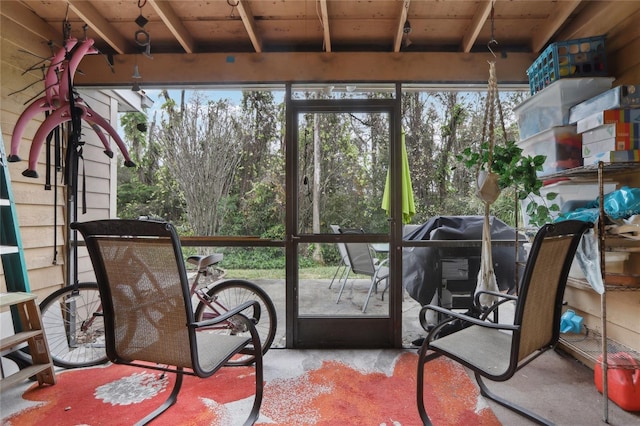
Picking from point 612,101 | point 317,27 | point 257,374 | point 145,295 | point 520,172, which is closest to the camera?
point 145,295

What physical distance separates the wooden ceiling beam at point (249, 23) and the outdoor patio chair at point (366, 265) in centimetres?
186

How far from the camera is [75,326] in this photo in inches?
108

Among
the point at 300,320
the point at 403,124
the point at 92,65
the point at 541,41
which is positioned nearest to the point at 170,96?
the point at 92,65

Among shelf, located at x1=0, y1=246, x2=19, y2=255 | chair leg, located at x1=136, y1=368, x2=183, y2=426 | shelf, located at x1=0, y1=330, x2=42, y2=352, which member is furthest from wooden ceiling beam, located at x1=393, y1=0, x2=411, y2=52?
shelf, located at x1=0, y1=330, x2=42, y2=352

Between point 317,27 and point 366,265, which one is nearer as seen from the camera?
point 317,27

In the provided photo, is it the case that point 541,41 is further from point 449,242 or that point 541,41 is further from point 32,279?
point 32,279

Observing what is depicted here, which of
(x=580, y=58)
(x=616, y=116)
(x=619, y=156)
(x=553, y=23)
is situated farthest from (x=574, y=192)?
(x=553, y=23)

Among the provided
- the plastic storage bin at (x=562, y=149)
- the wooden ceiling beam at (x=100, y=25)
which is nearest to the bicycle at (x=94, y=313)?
the wooden ceiling beam at (x=100, y=25)

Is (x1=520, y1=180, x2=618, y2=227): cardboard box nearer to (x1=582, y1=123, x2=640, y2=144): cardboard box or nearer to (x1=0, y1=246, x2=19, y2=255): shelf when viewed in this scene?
(x1=582, y1=123, x2=640, y2=144): cardboard box

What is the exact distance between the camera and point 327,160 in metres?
2.94

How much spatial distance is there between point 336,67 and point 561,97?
5.60 ft

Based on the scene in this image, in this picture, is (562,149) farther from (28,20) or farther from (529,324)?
(28,20)

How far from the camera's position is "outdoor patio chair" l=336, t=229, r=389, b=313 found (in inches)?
115

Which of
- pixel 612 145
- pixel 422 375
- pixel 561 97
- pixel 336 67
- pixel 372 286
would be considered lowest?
pixel 422 375
